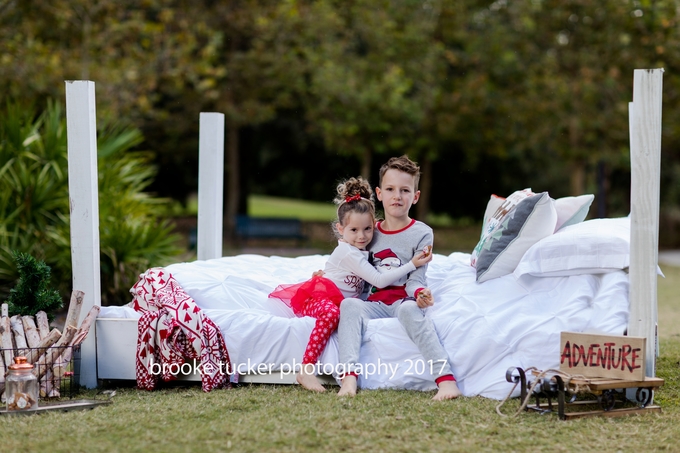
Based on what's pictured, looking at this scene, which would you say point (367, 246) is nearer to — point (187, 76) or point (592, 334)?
point (592, 334)

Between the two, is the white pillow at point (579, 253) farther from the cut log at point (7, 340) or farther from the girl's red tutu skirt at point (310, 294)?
the cut log at point (7, 340)

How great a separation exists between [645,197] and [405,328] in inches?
50.5

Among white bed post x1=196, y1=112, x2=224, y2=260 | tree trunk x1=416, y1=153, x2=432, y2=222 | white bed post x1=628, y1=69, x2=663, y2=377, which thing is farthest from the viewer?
tree trunk x1=416, y1=153, x2=432, y2=222

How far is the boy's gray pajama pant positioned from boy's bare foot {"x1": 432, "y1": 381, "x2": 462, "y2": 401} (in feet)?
0.17

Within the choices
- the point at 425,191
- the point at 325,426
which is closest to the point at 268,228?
the point at 425,191

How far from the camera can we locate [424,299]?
154 inches

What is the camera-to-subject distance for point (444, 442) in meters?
2.98

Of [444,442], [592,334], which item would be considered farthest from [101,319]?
[592,334]

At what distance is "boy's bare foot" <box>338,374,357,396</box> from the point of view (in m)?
3.71

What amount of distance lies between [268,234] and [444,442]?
1170 cm

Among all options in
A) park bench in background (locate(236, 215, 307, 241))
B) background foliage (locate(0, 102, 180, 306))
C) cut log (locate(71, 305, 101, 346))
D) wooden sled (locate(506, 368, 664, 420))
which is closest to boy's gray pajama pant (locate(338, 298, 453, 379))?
wooden sled (locate(506, 368, 664, 420))

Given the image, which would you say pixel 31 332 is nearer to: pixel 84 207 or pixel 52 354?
pixel 52 354

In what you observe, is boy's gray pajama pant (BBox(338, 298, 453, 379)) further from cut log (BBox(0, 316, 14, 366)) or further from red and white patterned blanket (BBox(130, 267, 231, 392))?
cut log (BBox(0, 316, 14, 366))

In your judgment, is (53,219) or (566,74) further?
(566,74)
